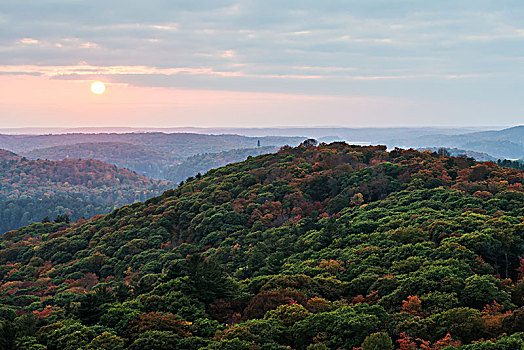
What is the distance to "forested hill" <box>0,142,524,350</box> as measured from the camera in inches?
1062

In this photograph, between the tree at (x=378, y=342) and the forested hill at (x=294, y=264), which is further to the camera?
the forested hill at (x=294, y=264)

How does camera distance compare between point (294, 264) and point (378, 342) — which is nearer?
point (378, 342)

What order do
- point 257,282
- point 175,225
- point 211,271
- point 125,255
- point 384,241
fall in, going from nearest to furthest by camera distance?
point 211,271, point 257,282, point 384,241, point 125,255, point 175,225

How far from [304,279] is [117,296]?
14539 mm

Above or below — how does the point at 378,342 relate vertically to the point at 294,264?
above

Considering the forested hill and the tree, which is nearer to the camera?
the tree

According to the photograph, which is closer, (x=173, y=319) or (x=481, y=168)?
(x=173, y=319)

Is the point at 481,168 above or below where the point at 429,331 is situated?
above

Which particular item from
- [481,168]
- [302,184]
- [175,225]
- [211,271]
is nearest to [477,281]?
[211,271]

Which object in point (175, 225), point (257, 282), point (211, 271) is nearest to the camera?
point (211, 271)

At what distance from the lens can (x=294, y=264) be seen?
1740 inches

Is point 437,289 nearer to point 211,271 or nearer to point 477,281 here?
point 477,281

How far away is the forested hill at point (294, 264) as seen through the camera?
27.0m

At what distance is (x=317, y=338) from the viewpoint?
1040 inches
